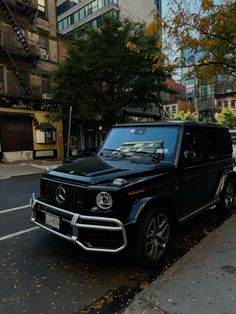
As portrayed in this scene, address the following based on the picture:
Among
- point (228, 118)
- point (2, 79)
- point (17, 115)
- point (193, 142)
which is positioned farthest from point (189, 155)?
point (228, 118)

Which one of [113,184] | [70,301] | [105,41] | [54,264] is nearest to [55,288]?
[70,301]

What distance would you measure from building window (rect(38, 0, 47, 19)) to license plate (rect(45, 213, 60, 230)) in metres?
23.2

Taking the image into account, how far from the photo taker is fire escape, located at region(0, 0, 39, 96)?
20859 millimetres

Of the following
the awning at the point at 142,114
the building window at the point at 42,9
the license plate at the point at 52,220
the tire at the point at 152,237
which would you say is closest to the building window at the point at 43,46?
the building window at the point at 42,9

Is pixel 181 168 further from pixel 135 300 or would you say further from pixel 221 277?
pixel 135 300

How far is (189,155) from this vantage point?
4.85m

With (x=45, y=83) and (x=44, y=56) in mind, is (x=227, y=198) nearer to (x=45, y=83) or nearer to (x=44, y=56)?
(x=45, y=83)

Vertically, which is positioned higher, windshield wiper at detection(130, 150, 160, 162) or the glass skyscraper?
the glass skyscraper

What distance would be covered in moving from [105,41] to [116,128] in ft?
49.3

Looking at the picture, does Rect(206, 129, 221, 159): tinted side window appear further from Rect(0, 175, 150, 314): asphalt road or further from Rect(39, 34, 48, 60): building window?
Rect(39, 34, 48, 60): building window

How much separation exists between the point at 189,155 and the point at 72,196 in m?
1.97

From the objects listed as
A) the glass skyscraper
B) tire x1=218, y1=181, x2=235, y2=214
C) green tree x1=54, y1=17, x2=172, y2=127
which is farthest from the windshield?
the glass skyscraper

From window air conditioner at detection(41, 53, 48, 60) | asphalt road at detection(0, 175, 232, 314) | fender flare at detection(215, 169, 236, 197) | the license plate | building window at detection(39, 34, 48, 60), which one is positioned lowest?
asphalt road at detection(0, 175, 232, 314)

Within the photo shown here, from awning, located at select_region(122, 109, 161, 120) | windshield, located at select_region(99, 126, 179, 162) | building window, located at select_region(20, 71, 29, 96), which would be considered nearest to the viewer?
windshield, located at select_region(99, 126, 179, 162)
